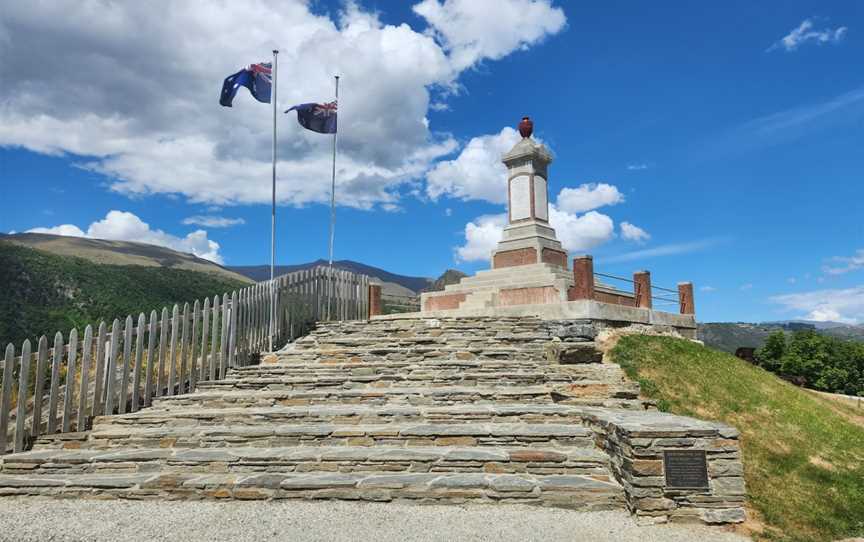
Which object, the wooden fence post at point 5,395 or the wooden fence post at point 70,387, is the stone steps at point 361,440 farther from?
the wooden fence post at point 5,395

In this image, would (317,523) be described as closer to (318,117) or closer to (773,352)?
(318,117)

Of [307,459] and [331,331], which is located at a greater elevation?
[331,331]

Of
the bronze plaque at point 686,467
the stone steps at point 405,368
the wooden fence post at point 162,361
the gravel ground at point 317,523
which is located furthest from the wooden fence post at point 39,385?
the bronze plaque at point 686,467

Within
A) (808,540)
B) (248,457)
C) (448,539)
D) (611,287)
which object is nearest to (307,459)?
(248,457)

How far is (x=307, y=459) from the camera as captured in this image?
18.3ft

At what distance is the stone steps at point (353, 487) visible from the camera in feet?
16.4

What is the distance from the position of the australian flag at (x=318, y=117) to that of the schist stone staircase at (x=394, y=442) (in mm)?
7893

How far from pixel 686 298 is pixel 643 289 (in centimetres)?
234

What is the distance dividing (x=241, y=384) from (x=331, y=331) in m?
3.79

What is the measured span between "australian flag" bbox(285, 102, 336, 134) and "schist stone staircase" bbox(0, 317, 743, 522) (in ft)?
25.9

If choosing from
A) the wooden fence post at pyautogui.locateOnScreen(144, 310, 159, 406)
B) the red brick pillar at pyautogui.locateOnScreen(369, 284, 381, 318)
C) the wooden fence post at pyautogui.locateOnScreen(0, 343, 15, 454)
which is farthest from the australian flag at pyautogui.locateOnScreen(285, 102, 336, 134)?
the wooden fence post at pyautogui.locateOnScreen(0, 343, 15, 454)

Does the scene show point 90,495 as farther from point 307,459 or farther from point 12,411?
point 12,411

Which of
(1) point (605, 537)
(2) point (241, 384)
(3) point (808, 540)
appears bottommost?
(3) point (808, 540)

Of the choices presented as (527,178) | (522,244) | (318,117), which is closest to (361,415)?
(318,117)
